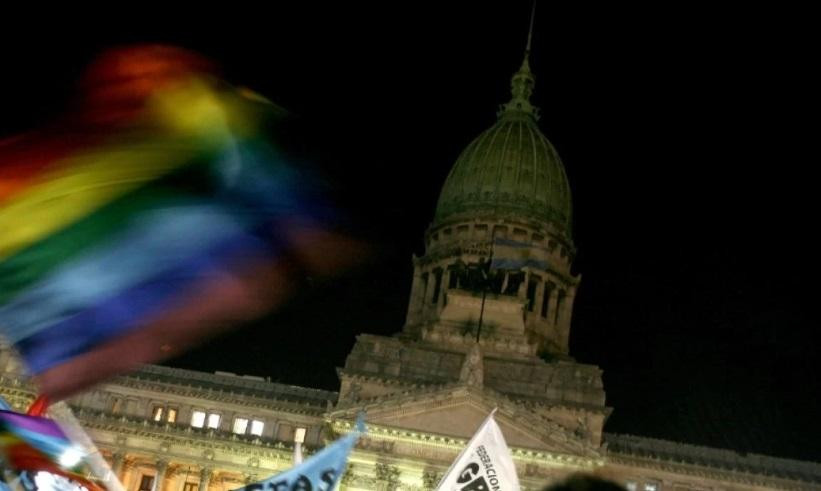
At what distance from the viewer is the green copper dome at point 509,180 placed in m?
89.2

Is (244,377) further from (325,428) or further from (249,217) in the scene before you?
(249,217)

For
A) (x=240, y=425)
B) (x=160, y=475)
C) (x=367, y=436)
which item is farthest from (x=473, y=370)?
(x=160, y=475)

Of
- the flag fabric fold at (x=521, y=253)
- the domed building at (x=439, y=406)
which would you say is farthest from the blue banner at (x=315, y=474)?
the flag fabric fold at (x=521, y=253)

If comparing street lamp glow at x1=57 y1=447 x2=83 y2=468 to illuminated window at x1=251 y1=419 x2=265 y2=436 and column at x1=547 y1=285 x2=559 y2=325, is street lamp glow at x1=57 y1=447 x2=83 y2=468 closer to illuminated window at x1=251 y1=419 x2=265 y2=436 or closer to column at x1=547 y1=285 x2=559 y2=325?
illuminated window at x1=251 y1=419 x2=265 y2=436

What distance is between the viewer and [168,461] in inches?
2739

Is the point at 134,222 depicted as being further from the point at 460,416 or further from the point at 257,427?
the point at 257,427

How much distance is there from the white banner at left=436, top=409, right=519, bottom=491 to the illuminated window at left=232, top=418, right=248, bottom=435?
5454 centimetres

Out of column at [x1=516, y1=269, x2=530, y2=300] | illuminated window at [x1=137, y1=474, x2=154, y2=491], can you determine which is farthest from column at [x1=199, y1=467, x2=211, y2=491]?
column at [x1=516, y1=269, x2=530, y2=300]

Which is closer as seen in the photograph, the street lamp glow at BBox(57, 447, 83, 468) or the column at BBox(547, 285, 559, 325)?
the street lamp glow at BBox(57, 447, 83, 468)

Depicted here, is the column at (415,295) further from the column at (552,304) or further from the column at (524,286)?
the column at (552,304)

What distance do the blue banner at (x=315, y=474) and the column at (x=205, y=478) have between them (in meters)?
54.8

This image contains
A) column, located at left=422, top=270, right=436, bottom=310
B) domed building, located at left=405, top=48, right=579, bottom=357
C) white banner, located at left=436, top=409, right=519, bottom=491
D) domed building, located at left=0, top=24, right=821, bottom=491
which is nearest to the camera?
white banner, located at left=436, top=409, right=519, bottom=491

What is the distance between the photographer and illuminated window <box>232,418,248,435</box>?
72312 millimetres

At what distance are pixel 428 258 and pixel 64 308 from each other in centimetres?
7988
